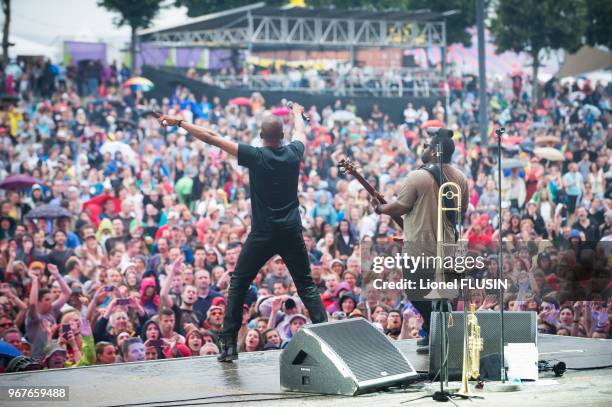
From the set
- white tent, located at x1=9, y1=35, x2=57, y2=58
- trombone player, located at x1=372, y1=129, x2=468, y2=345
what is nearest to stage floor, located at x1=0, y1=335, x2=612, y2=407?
trombone player, located at x1=372, y1=129, x2=468, y2=345

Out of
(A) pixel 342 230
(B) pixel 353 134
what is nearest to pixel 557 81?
(B) pixel 353 134

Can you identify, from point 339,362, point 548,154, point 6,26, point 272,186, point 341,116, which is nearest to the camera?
point 339,362

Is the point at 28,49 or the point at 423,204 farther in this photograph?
the point at 28,49

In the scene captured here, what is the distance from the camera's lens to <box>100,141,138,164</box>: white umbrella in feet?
56.4

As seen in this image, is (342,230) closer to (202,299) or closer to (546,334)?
(202,299)

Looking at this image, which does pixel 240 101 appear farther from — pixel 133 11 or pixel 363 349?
pixel 363 349

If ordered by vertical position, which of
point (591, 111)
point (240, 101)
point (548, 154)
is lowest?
point (548, 154)

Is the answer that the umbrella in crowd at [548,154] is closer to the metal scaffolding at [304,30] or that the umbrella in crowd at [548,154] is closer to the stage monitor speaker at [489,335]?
the stage monitor speaker at [489,335]

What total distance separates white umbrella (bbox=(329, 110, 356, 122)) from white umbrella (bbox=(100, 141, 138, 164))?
7302 millimetres

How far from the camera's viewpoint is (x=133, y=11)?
31.6 m

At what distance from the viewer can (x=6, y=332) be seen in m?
8.73

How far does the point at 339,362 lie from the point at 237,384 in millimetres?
740

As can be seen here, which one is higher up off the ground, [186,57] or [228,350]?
[186,57]

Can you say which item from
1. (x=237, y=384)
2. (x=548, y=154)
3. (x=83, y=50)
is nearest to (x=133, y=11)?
(x=83, y=50)
